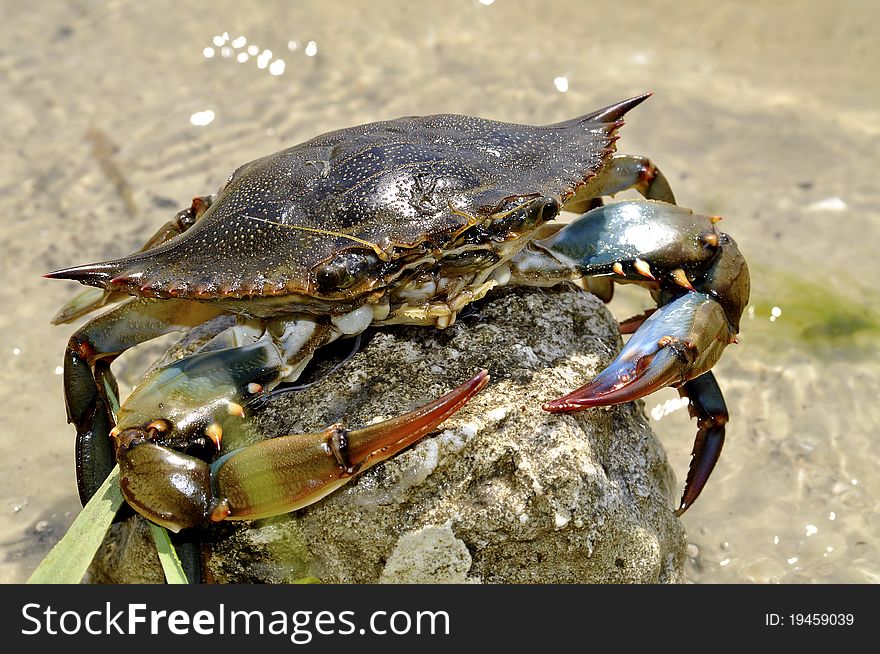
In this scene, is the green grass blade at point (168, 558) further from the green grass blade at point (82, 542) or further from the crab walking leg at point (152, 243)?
the crab walking leg at point (152, 243)

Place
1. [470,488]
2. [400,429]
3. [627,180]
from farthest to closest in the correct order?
[627,180], [470,488], [400,429]

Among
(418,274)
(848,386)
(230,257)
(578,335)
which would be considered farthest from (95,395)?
(848,386)

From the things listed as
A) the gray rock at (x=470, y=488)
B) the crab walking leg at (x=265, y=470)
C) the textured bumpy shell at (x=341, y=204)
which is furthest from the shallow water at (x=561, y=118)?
the textured bumpy shell at (x=341, y=204)

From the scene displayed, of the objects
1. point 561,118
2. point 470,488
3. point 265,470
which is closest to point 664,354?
point 470,488

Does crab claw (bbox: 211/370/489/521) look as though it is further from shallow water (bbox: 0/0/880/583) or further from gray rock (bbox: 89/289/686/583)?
shallow water (bbox: 0/0/880/583)

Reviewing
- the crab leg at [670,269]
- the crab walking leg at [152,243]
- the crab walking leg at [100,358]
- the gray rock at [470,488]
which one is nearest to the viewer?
the gray rock at [470,488]

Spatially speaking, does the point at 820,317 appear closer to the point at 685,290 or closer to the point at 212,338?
the point at 685,290

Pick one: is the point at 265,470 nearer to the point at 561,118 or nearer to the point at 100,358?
the point at 100,358
